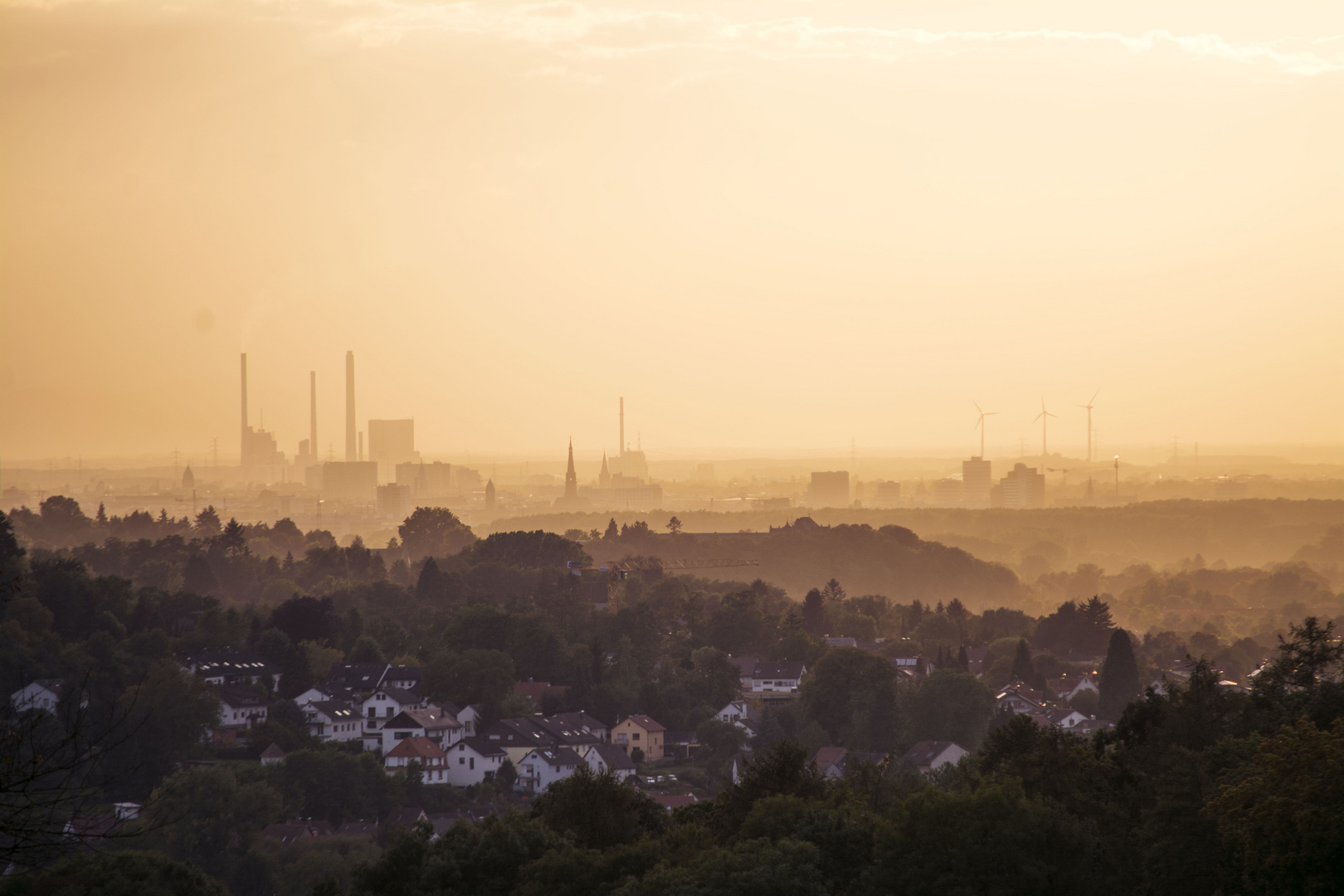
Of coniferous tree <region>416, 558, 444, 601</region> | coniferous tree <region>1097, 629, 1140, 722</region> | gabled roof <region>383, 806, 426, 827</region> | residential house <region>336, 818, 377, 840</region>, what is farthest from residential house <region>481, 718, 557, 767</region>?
coniferous tree <region>416, 558, 444, 601</region>

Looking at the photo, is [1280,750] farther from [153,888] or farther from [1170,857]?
[153,888]

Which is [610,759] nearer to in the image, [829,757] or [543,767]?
[543,767]

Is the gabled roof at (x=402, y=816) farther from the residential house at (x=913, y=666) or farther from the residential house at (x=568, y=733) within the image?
the residential house at (x=913, y=666)

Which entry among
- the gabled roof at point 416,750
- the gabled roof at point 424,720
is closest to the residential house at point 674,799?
the gabled roof at point 416,750

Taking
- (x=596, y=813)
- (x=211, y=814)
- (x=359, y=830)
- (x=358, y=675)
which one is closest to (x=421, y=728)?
(x=358, y=675)

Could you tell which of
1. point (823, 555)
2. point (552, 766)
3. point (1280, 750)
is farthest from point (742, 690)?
point (823, 555)

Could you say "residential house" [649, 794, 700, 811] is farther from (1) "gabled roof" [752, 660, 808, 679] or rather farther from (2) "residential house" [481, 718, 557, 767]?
(1) "gabled roof" [752, 660, 808, 679]
